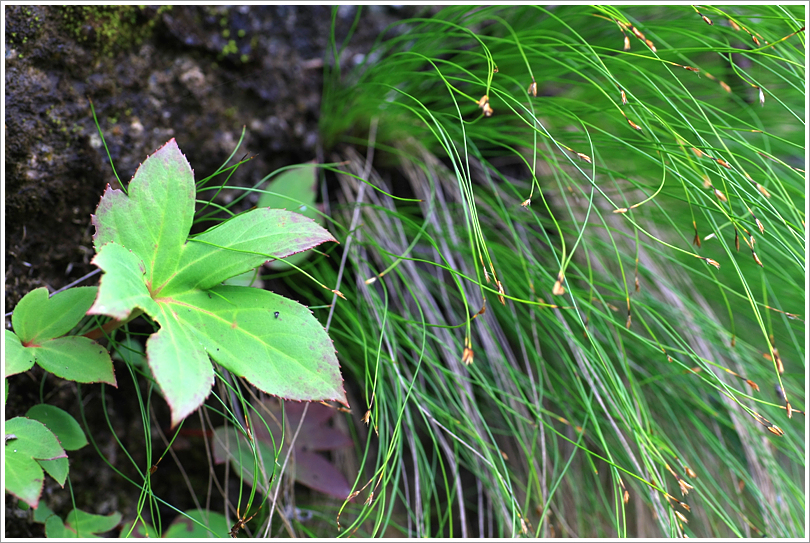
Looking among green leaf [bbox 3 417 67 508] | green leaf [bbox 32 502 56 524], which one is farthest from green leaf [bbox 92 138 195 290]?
green leaf [bbox 32 502 56 524]

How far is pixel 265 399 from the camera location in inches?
33.8

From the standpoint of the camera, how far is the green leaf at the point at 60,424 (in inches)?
25.2

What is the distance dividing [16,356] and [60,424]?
15cm

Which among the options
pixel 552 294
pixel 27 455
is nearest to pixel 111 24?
pixel 27 455

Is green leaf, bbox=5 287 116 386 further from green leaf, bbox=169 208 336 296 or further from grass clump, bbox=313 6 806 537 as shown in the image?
grass clump, bbox=313 6 806 537

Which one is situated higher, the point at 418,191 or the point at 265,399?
the point at 418,191

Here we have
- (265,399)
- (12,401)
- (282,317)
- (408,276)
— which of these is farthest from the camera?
(408,276)

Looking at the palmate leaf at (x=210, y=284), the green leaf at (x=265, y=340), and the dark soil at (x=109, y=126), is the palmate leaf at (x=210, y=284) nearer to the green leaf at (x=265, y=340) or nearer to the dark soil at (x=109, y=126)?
the green leaf at (x=265, y=340)

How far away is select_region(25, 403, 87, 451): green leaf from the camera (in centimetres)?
64

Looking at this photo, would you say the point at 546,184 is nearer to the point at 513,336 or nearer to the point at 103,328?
the point at 513,336

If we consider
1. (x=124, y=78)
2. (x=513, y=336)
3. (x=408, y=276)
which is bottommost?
(x=513, y=336)

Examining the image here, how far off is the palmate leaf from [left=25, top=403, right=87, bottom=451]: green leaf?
0.89 feet

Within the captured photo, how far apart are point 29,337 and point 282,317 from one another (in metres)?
0.33

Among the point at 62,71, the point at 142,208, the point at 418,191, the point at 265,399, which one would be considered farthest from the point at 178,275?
the point at 418,191
